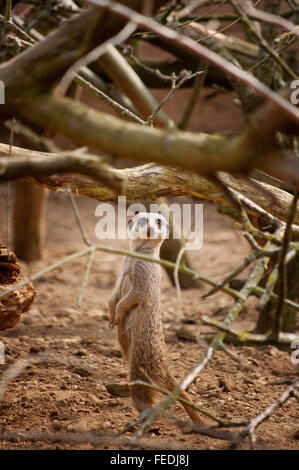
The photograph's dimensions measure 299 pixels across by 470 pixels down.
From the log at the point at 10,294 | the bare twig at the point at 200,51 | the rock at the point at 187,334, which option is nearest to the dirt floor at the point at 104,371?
the rock at the point at 187,334

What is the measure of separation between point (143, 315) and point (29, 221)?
9.71ft

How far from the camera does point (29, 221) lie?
17.9 ft

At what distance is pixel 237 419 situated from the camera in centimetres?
268

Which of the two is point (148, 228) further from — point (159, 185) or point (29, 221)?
point (29, 221)

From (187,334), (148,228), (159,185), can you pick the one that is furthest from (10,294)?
(187,334)

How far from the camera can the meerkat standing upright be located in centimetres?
272

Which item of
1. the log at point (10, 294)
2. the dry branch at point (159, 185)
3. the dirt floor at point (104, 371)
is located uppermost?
the dry branch at point (159, 185)

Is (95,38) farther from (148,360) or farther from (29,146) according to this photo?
(29,146)

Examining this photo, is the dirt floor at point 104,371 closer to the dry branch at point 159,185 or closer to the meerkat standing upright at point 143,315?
the meerkat standing upright at point 143,315

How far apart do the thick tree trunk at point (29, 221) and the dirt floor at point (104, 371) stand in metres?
0.21

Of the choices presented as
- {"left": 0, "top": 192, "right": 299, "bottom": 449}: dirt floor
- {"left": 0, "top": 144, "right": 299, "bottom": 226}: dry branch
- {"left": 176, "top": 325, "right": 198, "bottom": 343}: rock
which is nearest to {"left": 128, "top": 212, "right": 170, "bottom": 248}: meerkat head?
{"left": 0, "top": 144, "right": 299, "bottom": 226}: dry branch

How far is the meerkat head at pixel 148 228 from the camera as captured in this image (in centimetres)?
295
